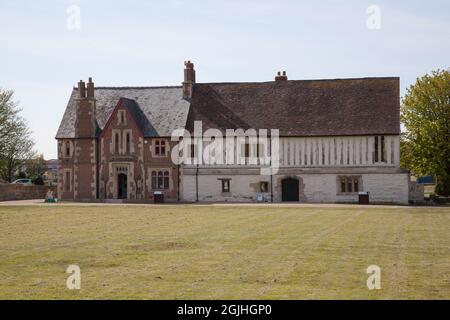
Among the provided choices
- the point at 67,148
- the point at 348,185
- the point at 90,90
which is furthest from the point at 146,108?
the point at 348,185

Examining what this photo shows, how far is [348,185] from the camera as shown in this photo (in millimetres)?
48500

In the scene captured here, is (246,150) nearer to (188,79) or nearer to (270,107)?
(270,107)

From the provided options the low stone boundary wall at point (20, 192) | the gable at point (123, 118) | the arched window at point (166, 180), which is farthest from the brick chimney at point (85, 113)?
the low stone boundary wall at point (20, 192)

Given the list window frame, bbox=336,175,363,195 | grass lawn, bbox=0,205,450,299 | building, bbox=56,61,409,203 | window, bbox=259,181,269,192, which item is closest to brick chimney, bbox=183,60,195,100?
building, bbox=56,61,409,203

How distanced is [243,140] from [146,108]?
8.42 meters

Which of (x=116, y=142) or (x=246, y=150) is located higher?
(x=116, y=142)

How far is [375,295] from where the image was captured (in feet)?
41.2

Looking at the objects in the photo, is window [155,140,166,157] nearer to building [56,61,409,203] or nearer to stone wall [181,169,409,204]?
building [56,61,409,203]

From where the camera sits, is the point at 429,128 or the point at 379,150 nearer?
the point at 379,150

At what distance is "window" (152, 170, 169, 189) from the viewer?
51.8 meters
